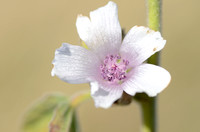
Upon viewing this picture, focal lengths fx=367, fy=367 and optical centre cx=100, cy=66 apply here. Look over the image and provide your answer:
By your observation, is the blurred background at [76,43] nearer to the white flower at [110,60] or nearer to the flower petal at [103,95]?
the white flower at [110,60]

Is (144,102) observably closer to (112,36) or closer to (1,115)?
(112,36)

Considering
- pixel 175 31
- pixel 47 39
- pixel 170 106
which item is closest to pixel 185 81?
pixel 170 106

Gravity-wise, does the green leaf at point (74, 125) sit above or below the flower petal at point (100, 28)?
below

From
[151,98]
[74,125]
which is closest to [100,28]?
[151,98]

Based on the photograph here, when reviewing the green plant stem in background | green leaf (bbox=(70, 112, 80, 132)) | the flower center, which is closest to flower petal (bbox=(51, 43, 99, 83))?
the flower center

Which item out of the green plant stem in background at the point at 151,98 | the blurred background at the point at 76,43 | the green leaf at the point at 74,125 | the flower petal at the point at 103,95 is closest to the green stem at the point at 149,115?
the green plant stem in background at the point at 151,98
